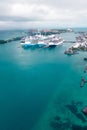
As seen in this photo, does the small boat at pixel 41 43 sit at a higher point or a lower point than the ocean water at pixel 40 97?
higher

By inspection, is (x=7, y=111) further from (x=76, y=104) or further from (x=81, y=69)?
(x=81, y=69)

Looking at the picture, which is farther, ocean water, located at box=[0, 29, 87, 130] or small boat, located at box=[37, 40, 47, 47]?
small boat, located at box=[37, 40, 47, 47]

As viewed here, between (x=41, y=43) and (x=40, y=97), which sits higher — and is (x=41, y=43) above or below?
above

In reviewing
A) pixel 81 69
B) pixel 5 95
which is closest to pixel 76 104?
pixel 5 95

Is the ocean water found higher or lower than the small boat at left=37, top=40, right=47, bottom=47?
lower

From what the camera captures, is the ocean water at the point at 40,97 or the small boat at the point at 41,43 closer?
the ocean water at the point at 40,97

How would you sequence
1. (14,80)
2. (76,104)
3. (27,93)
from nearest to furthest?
(76,104) < (27,93) < (14,80)

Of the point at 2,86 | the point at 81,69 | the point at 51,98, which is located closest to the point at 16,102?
the point at 51,98

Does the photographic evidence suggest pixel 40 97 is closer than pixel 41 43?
Yes

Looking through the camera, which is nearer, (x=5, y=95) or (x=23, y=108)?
(x=23, y=108)

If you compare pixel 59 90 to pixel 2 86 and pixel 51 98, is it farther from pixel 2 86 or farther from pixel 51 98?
pixel 2 86

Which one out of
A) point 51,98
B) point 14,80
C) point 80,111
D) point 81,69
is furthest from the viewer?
point 81,69
